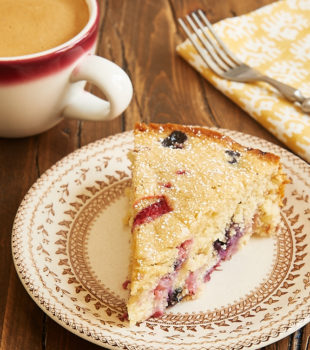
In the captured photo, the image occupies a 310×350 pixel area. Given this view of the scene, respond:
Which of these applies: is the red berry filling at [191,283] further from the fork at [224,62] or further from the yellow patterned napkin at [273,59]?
the fork at [224,62]

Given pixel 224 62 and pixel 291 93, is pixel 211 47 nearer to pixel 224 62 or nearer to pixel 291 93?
pixel 224 62

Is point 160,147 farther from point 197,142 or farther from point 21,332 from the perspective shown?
→ point 21,332

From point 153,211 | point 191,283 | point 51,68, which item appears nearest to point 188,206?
point 153,211

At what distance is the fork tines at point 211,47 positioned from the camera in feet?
8.62

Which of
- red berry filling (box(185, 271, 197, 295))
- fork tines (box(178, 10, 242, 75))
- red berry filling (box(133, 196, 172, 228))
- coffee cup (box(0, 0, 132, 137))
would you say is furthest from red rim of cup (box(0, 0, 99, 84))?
red berry filling (box(185, 271, 197, 295))

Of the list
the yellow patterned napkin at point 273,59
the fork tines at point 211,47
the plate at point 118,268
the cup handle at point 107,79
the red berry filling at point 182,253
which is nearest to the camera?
the plate at point 118,268

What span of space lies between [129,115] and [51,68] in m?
0.55

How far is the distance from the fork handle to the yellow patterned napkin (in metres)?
0.03

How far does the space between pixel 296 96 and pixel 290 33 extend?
0.55 meters

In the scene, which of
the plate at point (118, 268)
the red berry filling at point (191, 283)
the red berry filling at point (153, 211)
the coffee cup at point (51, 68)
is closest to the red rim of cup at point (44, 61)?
the coffee cup at point (51, 68)

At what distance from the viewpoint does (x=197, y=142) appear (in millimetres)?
1960

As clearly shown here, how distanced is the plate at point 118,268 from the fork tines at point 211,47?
0.57 meters

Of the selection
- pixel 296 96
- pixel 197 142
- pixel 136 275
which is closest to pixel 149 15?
pixel 296 96

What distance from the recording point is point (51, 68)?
6.57 feet
